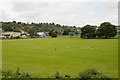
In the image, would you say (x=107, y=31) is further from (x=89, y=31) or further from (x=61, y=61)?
(x=61, y=61)

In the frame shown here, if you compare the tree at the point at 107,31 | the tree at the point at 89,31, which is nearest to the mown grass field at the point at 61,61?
the tree at the point at 107,31

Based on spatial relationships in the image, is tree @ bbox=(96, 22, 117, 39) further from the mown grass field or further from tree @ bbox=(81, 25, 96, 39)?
the mown grass field

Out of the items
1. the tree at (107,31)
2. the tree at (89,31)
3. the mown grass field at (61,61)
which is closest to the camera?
the mown grass field at (61,61)

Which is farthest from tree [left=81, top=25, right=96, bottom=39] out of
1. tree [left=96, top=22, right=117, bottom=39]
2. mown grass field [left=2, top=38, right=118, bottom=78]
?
mown grass field [left=2, top=38, right=118, bottom=78]

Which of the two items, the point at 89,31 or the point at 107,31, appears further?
the point at 89,31

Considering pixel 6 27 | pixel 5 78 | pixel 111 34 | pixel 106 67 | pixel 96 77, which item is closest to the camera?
pixel 96 77

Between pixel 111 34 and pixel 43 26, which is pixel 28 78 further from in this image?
pixel 43 26

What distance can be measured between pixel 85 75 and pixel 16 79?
8.41 ft

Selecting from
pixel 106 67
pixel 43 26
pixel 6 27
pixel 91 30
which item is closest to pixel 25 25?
pixel 43 26

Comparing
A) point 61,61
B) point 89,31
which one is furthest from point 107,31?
point 61,61

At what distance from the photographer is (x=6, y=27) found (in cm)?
10712

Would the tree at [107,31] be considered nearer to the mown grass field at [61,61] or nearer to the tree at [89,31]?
the tree at [89,31]

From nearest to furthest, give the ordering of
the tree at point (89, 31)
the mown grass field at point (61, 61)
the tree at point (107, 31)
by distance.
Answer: the mown grass field at point (61, 61)
the tree at point (107, 31)
the tree at point (89, 31)

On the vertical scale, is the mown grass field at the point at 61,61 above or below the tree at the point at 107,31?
below
